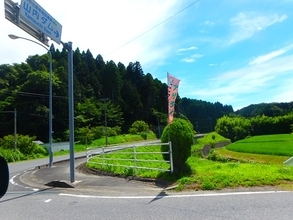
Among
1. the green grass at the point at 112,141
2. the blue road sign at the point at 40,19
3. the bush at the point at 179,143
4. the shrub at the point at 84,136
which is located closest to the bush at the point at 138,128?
the green grass at the point at 112,141

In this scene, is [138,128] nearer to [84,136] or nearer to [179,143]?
[84,136]

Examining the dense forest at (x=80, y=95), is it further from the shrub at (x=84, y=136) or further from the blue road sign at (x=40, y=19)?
the blue road sign at (x=40, y=19)

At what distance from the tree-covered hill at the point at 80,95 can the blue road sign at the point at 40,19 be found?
123ft

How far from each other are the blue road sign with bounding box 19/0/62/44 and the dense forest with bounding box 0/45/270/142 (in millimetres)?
24910

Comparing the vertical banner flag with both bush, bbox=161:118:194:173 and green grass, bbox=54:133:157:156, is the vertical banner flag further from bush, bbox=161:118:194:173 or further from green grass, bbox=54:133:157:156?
green grass, bbox=54:133:157:156

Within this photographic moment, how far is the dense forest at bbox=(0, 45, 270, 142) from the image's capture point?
160 ft

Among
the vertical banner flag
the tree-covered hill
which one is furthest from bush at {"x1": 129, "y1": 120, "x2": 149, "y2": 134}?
the vertical banner flag

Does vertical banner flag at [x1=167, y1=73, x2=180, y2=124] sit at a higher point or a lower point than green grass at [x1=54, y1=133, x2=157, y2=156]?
higher

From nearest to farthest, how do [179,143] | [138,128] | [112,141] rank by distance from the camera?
[179,143] < [112,141] < [138,128]

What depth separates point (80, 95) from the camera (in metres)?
60.5

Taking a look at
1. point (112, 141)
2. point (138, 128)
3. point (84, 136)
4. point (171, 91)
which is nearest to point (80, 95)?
point (138, 128)

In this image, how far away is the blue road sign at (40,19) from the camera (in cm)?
748

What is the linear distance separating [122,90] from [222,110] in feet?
232

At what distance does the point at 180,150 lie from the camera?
27.4 feet
